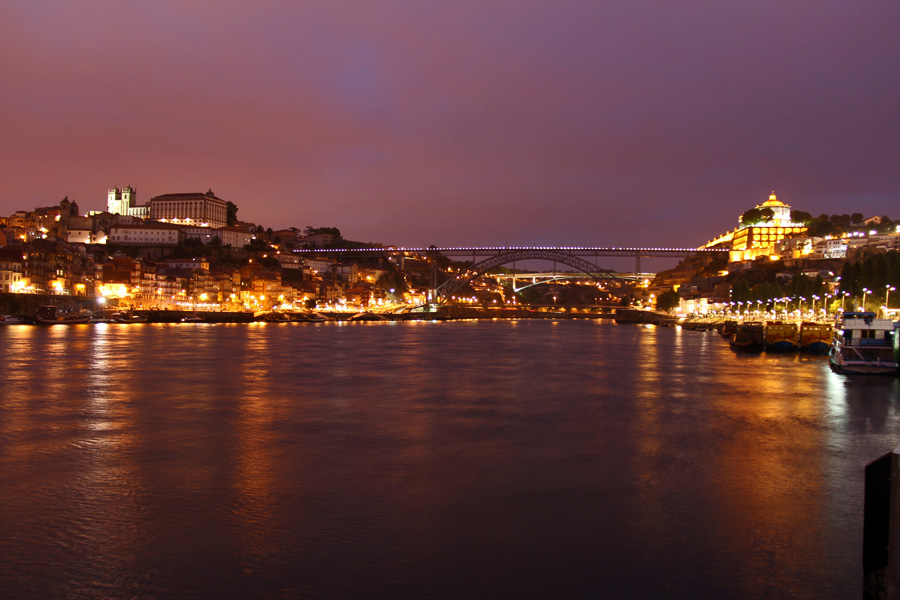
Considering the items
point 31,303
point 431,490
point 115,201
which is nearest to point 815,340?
point 431,490

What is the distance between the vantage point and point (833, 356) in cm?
1733

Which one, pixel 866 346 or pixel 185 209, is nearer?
pixel 866 346

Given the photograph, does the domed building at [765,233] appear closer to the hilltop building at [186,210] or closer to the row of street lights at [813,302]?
the row of street lights at [813,302]

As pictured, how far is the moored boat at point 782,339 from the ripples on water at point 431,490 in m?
12.2

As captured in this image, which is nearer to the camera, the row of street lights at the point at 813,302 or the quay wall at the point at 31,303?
the row of street lights at the point at 813,302

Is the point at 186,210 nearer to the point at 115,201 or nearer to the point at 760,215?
the point at 115,201

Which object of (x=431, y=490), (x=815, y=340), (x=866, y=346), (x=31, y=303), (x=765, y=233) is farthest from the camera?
(x=765, y=233)

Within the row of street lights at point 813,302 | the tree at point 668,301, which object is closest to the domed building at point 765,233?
the tree at point 668,301

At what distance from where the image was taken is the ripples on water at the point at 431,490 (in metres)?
4.17

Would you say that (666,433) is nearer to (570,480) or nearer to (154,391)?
(570,480)

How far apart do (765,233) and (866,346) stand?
63.7 meters

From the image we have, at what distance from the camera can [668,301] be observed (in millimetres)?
66688

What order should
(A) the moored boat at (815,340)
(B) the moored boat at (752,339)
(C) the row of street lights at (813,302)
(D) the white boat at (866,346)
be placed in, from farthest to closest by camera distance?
(C) the row of street lights at (813,302), (B) the moored boat at (752,339), (A) the moored boat at (815,340), (D) the white boat at (866,346)

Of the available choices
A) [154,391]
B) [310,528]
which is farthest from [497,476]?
[154,391]
